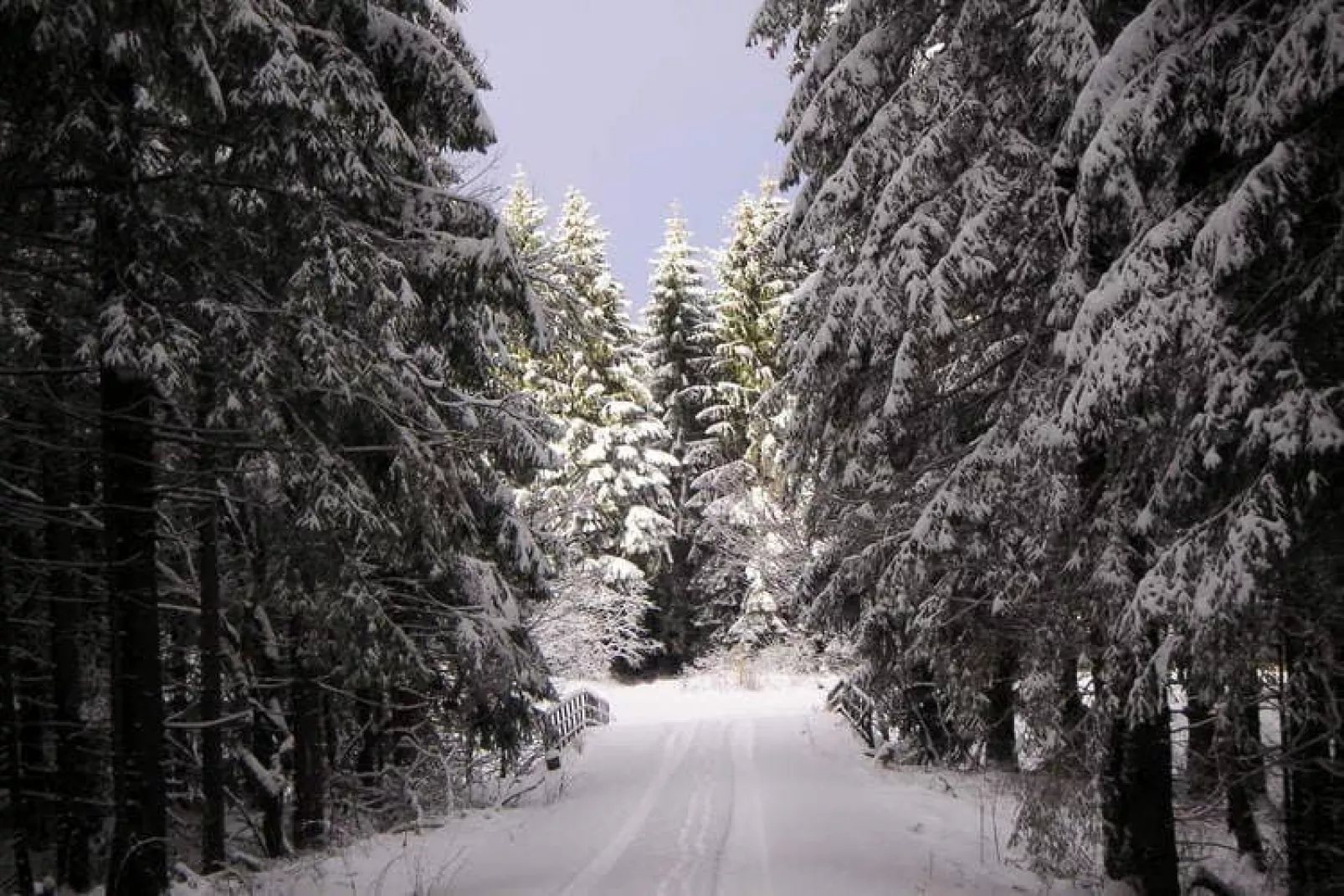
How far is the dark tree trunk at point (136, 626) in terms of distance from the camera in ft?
20.1

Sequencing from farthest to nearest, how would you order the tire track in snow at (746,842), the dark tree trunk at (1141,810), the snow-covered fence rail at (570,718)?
the snow-covered fence rail at (570,718)
the tire track in snow at (746,842)
the dark tree trunk at (1141,810)

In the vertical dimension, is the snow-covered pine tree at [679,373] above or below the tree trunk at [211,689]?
above

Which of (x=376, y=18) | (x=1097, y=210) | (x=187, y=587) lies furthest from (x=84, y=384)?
(x=1097, y=210)

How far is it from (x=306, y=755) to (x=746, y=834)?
5.22m

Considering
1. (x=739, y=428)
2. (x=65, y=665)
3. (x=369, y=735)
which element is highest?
(x=739, y=428)

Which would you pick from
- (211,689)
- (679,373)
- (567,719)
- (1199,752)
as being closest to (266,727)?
(211,689)

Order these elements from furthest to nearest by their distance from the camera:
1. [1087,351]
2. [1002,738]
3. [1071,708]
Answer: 1. [1002,738]
2. [1071,708]
3. [1087,351]

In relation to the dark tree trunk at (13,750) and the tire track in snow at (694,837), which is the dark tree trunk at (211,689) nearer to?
the dark tree trunk at (13,750)

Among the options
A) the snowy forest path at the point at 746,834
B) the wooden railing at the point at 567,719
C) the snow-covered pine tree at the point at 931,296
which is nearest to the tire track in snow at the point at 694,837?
the snowy forest path at the point at 746,834

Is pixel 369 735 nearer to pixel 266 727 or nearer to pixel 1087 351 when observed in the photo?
pixel 266 727

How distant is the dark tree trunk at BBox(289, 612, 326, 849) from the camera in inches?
403

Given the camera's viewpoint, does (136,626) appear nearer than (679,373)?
Yes

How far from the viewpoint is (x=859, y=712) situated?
17.1 meters

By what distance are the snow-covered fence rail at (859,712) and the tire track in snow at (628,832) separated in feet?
10.8
